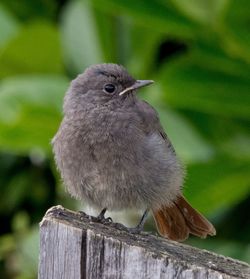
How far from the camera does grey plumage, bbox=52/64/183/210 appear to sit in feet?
15.3

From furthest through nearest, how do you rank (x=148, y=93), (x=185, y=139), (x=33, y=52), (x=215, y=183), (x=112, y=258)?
(x=33, y=52) < (x=148, y=93) < (x=185, y=139) < (x=215, y=183) < (x=112, y=258)

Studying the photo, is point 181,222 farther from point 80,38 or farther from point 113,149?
point 80,38

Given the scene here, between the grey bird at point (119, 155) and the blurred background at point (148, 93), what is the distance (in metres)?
0.74

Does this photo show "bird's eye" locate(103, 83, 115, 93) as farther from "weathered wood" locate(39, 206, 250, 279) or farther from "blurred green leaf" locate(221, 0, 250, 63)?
"weathered wood" locate(39, 206, 250, 279)

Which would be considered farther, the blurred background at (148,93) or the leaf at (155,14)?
the leaf at (155,14)

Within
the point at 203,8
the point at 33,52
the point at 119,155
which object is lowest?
the point at 119,155

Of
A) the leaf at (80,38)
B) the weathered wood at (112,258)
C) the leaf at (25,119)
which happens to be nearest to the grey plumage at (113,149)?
the leaf at (25,119)

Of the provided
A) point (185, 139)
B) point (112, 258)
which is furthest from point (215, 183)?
point (112, 258)

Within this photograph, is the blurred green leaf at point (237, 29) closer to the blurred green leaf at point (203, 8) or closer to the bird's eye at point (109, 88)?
the blurred green leaf at point (203, 8)

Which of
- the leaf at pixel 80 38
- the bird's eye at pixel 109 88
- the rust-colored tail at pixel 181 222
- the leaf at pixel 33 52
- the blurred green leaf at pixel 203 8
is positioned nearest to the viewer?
the rust-colored tail at pixel 181 222

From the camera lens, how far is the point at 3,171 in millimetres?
7203

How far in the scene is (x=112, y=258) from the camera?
3066 mm

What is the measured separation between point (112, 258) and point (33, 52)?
3895 mm

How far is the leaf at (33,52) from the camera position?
672cm
